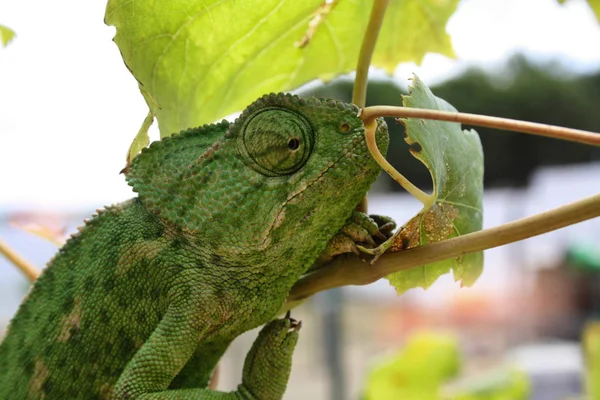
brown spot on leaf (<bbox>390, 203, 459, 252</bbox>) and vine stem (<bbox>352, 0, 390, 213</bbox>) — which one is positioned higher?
vine stem (<bbox>352, 0, 390, 213</bbox>)

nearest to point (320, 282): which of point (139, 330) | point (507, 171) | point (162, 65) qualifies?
point (139, 330)

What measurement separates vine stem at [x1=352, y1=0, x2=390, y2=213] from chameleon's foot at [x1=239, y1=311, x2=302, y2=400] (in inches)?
7.5

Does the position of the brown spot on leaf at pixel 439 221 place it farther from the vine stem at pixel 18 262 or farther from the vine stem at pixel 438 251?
the vine stem at pixel 18 262

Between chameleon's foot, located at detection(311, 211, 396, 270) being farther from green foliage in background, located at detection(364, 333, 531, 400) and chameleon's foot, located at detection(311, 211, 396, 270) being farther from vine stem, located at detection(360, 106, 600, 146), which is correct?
green foliage in background, located at detection(364, 333, 531, 400)

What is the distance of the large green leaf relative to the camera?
2.51 ft

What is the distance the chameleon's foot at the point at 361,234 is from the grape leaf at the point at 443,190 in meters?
0.03

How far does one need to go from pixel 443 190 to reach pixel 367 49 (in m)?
0.19

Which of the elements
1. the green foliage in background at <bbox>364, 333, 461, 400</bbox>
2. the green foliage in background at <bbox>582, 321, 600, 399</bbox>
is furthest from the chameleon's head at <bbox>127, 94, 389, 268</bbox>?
the green foliage in background at <bbox>364, 333, 461, 400</bbox>

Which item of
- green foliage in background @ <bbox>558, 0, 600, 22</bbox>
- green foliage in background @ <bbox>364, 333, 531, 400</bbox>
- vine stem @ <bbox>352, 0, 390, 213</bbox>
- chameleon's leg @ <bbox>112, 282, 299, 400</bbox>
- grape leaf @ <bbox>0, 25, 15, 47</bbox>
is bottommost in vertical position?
chameleon's leg @ <bbox>112, 282, 299, 400</bbox>

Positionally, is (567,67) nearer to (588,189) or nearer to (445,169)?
(588,189)

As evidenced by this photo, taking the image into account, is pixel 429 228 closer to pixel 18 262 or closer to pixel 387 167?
pixel 387 167

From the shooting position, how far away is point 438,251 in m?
0.64

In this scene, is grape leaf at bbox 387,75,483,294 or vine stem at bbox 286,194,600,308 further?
grape leaf at bbox 387,75,483,294

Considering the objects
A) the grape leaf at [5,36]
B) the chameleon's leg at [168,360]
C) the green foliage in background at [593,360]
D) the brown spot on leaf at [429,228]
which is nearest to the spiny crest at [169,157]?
the chameleon's leg at [168,360]
